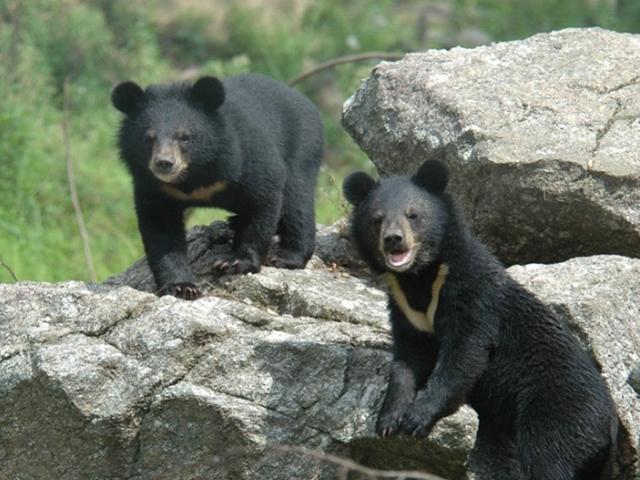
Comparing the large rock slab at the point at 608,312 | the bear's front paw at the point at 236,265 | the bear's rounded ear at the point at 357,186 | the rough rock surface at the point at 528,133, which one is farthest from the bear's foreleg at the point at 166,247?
the large rock slab at the point at 608,312

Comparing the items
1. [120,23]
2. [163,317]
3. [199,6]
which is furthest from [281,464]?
[199,6]

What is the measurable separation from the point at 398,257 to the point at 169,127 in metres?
2.02

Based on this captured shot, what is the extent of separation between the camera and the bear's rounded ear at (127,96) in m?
8.43

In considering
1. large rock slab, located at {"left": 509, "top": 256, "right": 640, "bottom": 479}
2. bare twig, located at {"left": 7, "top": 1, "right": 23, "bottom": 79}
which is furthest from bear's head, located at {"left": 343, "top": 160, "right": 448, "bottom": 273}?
bare twig, located at {"left": 7, "top": 1, "right": 23, "bottom": 79}

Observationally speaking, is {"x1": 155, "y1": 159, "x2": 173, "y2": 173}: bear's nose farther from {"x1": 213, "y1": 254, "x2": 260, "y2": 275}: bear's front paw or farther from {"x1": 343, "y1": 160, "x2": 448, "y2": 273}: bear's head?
{"x1": 343, "y1": 160, "x2": 448, "y2": 273}: bear's head

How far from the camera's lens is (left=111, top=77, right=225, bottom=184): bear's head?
8352 mm

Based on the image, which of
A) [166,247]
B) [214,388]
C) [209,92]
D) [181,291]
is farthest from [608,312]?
[209,92]

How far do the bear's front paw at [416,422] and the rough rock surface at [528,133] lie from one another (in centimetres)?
175

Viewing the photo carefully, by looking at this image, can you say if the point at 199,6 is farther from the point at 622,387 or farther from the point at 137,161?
the point at 622,387

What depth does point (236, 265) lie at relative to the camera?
8273mm

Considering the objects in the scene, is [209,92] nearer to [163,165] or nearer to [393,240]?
[163,165]

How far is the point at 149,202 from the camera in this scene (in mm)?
8508

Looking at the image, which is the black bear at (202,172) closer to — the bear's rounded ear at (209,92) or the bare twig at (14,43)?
the bear's rounded ear at (209,92)

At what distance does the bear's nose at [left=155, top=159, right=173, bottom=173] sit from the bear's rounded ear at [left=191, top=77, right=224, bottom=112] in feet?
1.51
